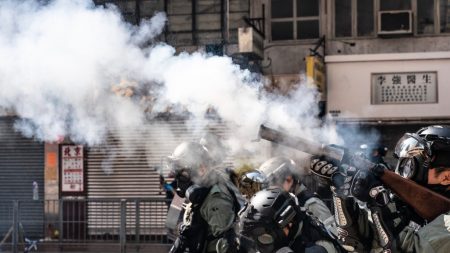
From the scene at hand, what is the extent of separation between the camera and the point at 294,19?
48.5 feet

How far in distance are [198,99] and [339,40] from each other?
7195 mm

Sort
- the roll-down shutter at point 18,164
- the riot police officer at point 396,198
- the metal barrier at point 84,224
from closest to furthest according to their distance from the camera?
the riot police officer at point 396,198, the metal barrier at point 84,224, the roll-down shutter at point 18,164

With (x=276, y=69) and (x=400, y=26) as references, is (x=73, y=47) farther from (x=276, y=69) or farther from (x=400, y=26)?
(x=400, y=26)

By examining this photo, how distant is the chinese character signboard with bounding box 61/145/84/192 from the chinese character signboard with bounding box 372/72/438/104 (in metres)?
5.73

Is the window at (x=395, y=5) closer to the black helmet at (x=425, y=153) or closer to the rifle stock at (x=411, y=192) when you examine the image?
the rifle stock at (x=411, y=192)

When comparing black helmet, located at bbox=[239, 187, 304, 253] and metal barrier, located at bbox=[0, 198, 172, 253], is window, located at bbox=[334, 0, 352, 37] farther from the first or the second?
black helmet, located at bbox=[239, 187, 304, 253]

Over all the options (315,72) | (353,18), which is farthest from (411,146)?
(353,18)

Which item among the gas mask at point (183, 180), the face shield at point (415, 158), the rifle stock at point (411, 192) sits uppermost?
the face shield at point (415, 158)

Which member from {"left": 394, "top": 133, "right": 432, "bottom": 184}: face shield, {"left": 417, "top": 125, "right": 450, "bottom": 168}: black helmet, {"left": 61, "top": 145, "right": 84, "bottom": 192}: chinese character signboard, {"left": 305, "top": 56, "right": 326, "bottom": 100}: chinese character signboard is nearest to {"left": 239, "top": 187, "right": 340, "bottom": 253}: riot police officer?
{"left": 394, "top": 133, "right": 432, "bottom": 184}: face shield

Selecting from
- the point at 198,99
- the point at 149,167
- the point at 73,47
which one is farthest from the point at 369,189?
the point at 149,167

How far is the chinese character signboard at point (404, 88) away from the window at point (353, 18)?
0.95 m

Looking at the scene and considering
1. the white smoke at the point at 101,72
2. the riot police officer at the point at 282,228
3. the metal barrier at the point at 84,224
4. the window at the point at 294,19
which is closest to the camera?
the riot police officer at the point at 282,228

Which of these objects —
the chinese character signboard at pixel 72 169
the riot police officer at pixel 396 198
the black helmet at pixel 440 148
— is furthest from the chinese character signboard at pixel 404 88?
the black helmet at pixel 440 148

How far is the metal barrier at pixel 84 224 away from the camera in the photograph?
11750mm
